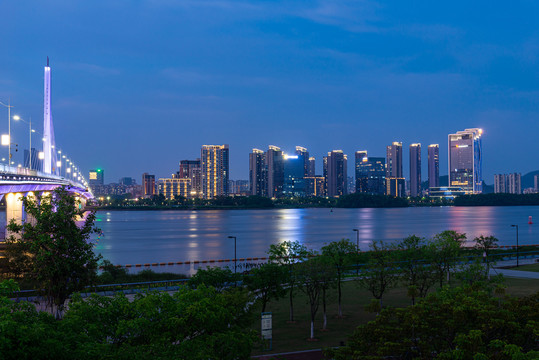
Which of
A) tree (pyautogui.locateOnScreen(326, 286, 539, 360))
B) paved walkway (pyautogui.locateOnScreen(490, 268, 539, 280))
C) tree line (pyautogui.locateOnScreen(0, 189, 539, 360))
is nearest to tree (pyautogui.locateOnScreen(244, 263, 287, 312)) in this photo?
tree line (pyautogui.locateOnScreen(0, 189, 539, 360))

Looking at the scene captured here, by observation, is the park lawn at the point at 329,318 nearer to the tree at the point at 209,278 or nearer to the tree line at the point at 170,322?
the tree at the point at 209,278

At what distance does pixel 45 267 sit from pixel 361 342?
39.1ft

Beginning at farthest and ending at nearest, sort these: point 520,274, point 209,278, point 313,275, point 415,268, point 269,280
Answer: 1. point 520,274
2. point 415,268
3. point 269,280
4. point 313,275
5. point 209,278

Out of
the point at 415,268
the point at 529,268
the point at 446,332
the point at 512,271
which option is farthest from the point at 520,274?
the point at 446,332

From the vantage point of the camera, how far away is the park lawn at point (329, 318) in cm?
2161

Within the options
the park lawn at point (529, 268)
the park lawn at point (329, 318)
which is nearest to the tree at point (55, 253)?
the park lawn at point (329, 318)

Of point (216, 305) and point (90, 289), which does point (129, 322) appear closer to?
point (216, 305)

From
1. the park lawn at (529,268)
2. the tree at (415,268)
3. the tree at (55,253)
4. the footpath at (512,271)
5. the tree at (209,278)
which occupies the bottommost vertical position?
the park lawn at (529,268)

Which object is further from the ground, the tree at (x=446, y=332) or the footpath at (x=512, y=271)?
the tree at (x=446, y=332)

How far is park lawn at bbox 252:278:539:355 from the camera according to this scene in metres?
21.6

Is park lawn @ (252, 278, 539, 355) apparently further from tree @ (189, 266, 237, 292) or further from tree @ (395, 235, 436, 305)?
tree @ (189, 266, 237, 292)

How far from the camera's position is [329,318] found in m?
26.2

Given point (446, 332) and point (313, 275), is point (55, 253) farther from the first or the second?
point (446, 332)

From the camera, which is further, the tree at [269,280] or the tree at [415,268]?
the tree at [415,268]
